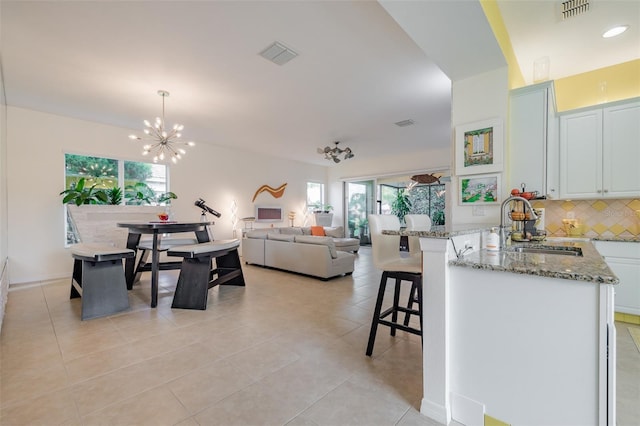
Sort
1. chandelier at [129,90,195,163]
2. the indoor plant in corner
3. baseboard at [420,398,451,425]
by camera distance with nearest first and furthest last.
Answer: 1. baseboard at [420,398,451,425]
2. chandelier at [129,90,195,163]
3. the indoor plant in corner

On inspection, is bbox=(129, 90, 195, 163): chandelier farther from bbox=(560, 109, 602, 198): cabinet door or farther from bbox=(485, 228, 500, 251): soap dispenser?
bbox=(560, 109, 602, 198): cabinet door

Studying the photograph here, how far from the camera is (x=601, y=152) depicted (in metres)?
2.75

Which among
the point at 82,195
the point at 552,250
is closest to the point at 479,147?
the point at 552,250

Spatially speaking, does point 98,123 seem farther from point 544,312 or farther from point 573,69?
point 573,69

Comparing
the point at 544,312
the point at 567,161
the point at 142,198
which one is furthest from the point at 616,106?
the point at 142,198

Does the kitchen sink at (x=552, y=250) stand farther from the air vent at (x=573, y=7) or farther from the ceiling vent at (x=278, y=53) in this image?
the ceiling vent at (x=278, y=53)

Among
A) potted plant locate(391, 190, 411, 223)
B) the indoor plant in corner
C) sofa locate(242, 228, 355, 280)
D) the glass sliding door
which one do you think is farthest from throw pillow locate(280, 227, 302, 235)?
potted plant locate(391, 190, 411, 223)

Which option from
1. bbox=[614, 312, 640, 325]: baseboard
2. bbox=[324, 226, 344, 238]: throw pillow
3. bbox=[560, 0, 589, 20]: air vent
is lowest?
bbox=[614, 312, 640, 325]: baseboard

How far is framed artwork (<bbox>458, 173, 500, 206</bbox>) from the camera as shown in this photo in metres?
2.42

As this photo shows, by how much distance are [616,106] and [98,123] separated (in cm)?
724

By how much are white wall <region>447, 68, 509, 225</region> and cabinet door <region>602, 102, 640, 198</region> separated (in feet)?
4.28

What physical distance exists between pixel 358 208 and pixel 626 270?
259 inches

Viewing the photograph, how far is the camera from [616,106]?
2697mm

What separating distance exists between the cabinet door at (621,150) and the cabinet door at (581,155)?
0.05 m
